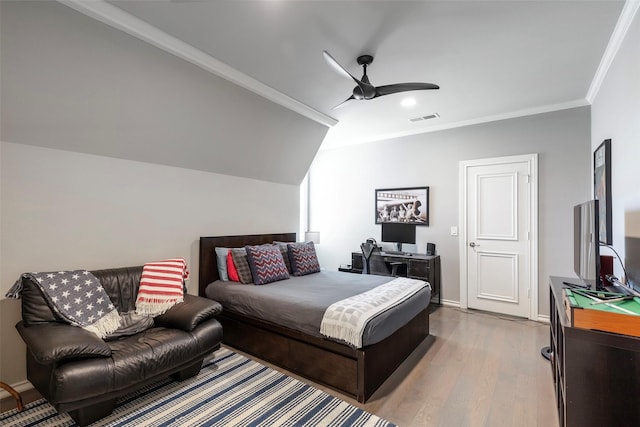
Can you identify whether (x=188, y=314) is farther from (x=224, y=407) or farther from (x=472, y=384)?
(x=472, y=384)

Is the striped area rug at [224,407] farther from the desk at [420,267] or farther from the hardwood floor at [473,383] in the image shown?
the desk at [420,267]

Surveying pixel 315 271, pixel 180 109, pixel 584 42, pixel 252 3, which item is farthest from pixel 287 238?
pixel 584 42

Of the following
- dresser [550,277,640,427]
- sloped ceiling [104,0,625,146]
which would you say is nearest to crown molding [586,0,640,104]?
sloped ceiling [104,0,625,146]

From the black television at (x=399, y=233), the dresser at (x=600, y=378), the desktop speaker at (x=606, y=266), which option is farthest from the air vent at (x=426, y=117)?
the dresser at (x=600, y=378)

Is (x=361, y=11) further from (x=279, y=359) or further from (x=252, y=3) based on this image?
(x=279, y=359)

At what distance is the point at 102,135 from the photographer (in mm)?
2666

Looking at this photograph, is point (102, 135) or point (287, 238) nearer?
point (102, 135)

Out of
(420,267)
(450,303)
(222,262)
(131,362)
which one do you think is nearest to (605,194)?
(420,267)

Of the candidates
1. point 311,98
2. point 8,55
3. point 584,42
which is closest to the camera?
point 8,55

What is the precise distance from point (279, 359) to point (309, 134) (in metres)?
2.98

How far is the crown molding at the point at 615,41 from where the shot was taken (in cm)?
202

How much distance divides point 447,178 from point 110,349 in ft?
14.6

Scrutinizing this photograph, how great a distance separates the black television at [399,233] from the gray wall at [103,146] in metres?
2.30

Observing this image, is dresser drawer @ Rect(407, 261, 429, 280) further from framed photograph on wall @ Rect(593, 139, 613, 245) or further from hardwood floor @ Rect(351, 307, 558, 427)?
framed photograph on wall @ Rect(593, 139, 613, 245)
